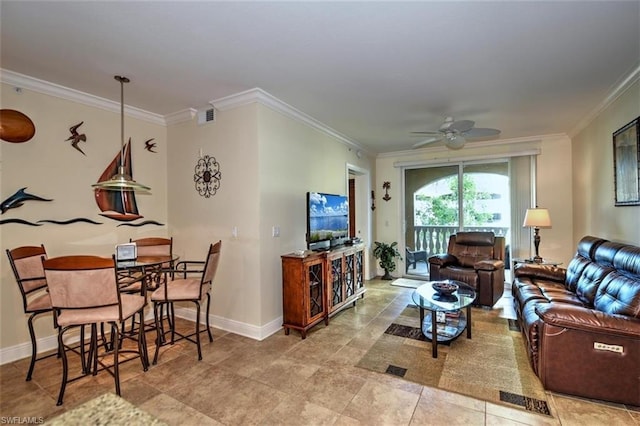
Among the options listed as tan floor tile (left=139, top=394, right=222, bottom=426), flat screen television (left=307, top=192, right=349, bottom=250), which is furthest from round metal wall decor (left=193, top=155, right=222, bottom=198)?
tan floor tile (left=139, top=394, right=222, bottom=426)

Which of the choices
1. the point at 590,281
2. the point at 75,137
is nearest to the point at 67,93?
the point at 75,137

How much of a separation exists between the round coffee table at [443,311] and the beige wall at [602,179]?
67.4 inches

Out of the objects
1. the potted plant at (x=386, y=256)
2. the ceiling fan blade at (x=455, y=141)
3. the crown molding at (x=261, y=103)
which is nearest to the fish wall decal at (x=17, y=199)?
the crown molding at (x=261, y=103)

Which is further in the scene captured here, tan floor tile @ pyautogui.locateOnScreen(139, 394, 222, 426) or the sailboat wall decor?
the sailboat wall decor

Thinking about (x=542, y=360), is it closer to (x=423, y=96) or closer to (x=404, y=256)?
(x=423, y=96)

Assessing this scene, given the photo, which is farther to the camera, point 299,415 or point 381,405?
point 381,405

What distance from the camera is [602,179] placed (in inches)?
150

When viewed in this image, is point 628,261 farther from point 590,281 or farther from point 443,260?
point 443,260

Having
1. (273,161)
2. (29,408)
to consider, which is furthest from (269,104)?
(29,408)

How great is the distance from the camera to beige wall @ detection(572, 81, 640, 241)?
10.2 feet

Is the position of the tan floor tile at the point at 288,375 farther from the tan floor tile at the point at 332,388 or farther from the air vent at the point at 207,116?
the air vent at the point at 207,116

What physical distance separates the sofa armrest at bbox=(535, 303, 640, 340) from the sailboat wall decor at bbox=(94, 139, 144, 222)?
14.3 feet

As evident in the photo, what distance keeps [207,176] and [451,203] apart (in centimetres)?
454

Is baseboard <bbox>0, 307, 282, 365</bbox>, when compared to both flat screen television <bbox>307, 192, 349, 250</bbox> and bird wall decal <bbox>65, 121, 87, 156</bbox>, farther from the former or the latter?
bird wall decal <bbox>65, 121, 87, 156</bbox>
